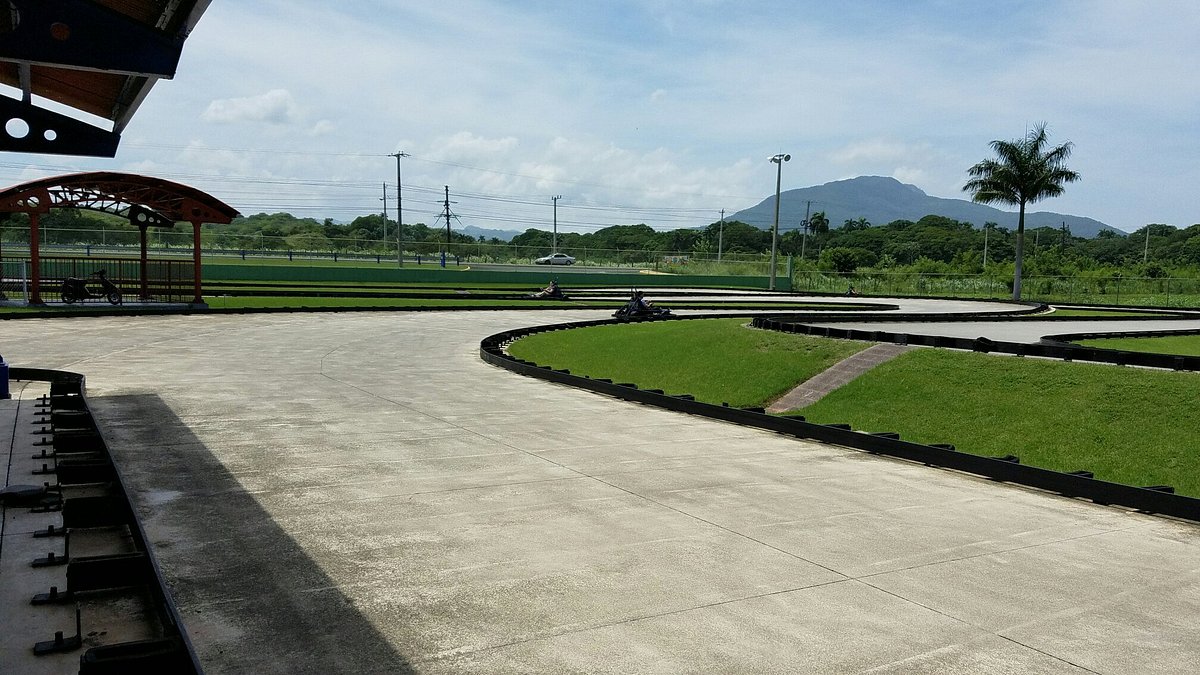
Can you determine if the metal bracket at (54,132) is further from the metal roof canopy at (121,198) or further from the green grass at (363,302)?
the green grass at (363,302)

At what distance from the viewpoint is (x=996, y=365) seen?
14.2 m

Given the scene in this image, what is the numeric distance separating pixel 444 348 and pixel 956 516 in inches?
520

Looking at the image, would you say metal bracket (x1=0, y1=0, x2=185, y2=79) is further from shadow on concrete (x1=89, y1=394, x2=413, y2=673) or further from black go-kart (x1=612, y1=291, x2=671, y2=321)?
black go-kart (x1=612, y1=291, x2=671, y2=321)

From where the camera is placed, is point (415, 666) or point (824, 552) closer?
point (415, 666)

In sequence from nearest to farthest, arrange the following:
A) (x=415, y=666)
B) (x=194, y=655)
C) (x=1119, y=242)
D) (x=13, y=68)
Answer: (x=194, y=655) → (x=415, y=666) → (x=13, y=68) → (x=1119, y=242)

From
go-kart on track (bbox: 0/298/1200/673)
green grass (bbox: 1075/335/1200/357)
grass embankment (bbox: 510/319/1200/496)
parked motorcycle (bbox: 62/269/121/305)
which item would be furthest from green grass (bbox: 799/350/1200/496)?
parked motorcycle (bbox: 62/269/121/305)

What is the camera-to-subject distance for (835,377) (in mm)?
15656

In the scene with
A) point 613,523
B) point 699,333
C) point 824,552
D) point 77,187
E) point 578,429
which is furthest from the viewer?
point 77,187

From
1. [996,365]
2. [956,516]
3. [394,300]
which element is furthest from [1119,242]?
[956,516]

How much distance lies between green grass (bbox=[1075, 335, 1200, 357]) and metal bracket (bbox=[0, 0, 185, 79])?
17933 millimetres

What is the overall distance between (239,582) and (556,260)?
72.0m

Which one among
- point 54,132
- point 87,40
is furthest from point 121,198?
point 87,40

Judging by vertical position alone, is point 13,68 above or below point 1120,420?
above

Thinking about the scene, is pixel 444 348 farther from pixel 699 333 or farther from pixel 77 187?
pixel 77 187
